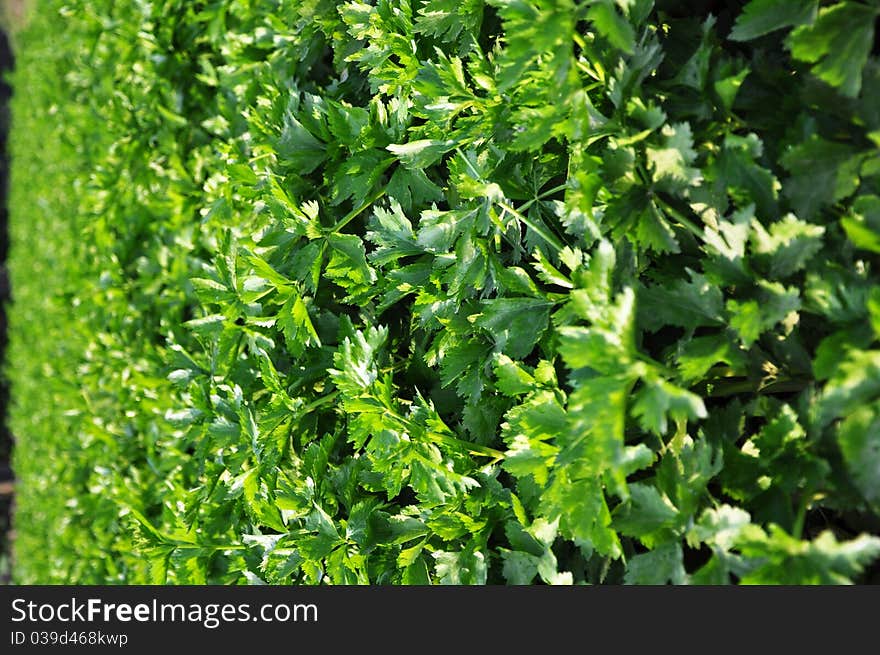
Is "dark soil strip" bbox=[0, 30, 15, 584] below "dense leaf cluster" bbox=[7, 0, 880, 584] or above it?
above

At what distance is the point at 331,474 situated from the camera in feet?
5.37

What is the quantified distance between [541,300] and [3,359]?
9648mm

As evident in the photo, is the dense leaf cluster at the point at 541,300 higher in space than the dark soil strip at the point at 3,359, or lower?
lower

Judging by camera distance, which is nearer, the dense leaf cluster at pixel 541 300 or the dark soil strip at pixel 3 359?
the dense leaf cluster at pixel 541 300

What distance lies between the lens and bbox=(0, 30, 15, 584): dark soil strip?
7953 mm

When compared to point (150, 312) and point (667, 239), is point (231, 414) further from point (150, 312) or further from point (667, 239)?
point (150, 312)

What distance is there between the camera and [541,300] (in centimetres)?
126

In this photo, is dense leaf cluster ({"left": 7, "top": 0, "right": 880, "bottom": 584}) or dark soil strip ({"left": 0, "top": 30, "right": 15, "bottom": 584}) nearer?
dense leaf cluster ({"left": 7, "top": 0, "right": 880, "bottom": 584})

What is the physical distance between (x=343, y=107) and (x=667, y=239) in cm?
82

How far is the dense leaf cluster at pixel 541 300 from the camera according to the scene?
3.21ft

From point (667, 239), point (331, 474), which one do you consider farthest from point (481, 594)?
point (667, 239)

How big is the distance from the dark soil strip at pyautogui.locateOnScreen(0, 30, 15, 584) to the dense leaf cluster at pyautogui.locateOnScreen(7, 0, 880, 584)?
21.0ft

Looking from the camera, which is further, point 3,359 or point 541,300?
point 3,359

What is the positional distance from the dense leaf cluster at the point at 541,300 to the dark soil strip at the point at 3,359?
642 cm
